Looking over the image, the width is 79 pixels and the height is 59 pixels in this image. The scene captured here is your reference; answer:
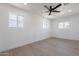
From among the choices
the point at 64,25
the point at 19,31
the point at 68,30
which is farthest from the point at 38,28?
the point at 68,30

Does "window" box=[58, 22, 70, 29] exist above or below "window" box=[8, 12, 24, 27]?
below

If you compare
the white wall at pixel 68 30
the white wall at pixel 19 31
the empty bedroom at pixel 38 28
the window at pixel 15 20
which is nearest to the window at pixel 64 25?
the empty bedroom at pixel 38 28

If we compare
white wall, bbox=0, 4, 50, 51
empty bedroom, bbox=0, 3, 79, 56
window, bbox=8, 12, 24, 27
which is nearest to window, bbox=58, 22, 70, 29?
empty bedroom, bbox=0, 3, 79, 56

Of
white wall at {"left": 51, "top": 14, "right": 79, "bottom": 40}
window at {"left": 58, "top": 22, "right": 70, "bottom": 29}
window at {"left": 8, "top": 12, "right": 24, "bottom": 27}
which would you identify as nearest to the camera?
window at {"left": 8, "top": 12, "right": 24, "bottom": 27}

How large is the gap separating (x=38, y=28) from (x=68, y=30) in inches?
78.8

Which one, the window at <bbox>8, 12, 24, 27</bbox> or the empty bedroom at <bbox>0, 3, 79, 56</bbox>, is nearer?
the empty bedroom at <bbox>0, 3, 79, 56</bbox>

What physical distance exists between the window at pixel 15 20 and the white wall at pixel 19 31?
0.62 ft

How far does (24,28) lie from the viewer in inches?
176

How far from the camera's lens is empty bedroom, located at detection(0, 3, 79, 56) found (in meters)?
3.36

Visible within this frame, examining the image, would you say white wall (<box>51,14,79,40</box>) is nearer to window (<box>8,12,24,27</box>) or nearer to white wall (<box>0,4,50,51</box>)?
white wall (<box>0,4,50,51</box>)

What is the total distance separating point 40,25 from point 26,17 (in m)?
1.36

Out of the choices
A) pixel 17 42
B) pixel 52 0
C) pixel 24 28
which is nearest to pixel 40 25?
pixel 24 28

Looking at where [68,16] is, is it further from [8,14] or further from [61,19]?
[8,14]

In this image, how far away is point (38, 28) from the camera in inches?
216
